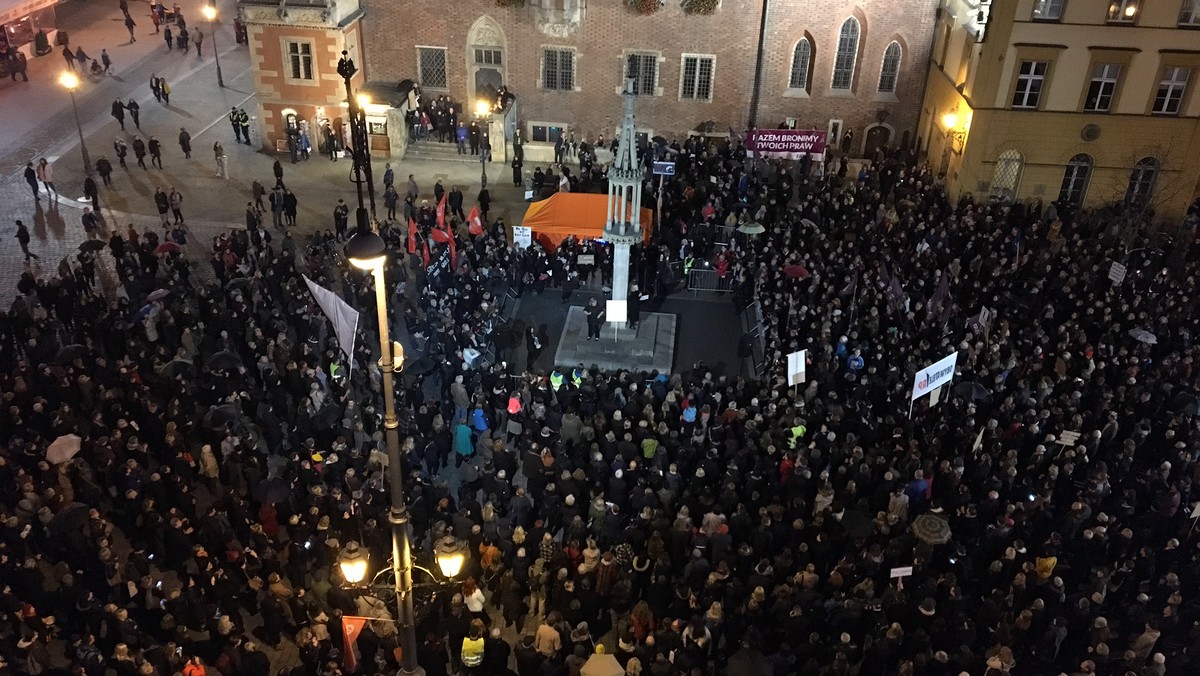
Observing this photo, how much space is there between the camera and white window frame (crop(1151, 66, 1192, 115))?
27.5 m

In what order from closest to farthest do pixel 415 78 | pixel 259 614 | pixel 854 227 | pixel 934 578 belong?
pixel 934 578
pixel 259 614
pixel 854 227
pixel 415 78

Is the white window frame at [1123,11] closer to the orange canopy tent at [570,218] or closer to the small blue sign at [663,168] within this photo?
the small blue sign at [663,168]

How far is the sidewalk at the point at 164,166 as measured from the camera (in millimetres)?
28469

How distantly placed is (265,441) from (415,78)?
1965 centimetres

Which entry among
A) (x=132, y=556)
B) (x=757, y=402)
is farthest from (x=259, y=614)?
(x=757, y=402)

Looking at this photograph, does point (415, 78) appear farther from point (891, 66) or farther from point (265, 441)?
point (265, 441)

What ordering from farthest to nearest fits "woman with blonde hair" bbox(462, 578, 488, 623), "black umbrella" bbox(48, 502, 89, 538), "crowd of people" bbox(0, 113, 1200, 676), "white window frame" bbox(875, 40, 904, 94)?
"white window frame" bbox(875, 40, 904, 94), "black umbrella" bbox(48, 502, 89, 538), "woman with blonde hair" bbox(462, 578, 488, 623), "crowd of people" bbox(0, 113, 1200, 676)

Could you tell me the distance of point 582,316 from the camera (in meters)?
23.6

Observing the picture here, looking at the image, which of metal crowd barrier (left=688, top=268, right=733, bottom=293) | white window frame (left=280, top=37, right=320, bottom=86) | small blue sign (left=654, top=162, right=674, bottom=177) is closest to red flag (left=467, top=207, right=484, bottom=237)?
small blue sign (left=654, top=162, right=674, bottom=177)

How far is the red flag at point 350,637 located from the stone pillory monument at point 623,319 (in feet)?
31.9

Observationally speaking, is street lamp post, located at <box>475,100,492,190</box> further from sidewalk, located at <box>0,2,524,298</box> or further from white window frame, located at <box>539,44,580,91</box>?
white window frame, located at <box>539,44,580,91</box>

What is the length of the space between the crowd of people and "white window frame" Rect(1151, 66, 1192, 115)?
7.21 m

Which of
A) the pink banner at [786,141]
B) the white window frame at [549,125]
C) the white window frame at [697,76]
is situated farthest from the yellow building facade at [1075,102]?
the white window frame at [549,125]

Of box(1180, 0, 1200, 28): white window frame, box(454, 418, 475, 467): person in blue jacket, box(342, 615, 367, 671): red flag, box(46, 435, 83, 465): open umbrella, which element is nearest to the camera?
box(342, 615, 367, 671): red flag
